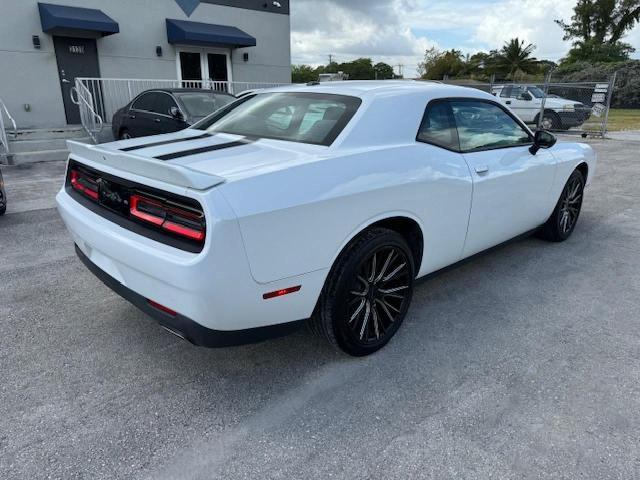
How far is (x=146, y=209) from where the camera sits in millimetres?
2365

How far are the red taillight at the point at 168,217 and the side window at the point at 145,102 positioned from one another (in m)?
7.16

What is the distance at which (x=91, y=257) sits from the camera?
8.87 ft

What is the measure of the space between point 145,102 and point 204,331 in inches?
318

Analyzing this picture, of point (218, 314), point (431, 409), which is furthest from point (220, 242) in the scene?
point (431, 409)

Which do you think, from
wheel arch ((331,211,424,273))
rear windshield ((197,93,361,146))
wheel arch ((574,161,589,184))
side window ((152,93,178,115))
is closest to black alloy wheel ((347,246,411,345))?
wheel arch ((331,211,424,273))

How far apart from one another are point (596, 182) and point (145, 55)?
1173 cm

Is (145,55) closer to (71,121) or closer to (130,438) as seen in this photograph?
(71,121)

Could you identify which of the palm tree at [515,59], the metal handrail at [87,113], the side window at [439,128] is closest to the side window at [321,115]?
the side window at [439,128]

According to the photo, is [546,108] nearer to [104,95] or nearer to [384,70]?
[104,95]

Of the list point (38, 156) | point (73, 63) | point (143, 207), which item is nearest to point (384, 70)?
point (73, 63)

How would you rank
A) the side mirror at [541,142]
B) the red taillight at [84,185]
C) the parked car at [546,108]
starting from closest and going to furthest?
the red taillight at [84,185]
the side mirror at [541,142]
the parked car at [546,108]

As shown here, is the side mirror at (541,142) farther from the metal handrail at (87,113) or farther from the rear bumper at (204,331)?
the metal handrail at (87,113)

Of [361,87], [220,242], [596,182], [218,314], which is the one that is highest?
[361,87]

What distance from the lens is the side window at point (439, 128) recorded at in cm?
308
